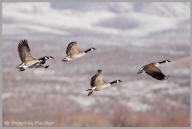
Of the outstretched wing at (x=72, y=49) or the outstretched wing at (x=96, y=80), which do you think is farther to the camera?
the outstretched wing at (x=72, y=49)

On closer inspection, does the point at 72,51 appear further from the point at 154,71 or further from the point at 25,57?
the point at 154,71

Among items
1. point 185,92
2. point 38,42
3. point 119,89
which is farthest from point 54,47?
point 185,92

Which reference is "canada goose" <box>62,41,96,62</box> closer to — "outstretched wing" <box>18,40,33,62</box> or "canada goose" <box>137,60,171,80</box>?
"outstretched wing" <box>18,40,33,62</box>

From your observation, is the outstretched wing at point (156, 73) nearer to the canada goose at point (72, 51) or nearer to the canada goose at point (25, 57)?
the canada goose at point (72, 51)

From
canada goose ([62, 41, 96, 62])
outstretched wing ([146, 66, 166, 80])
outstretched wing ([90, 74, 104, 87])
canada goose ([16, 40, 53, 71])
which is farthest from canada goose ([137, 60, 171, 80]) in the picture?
canada goose ([16, 40, 53, 71])

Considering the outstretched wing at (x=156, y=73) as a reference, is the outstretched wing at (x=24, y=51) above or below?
above

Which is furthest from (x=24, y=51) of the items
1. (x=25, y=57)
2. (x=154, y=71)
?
(x=154, y=71)

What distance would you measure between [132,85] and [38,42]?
581cm

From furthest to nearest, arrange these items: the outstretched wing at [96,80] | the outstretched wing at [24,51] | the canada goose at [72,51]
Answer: the canada goose at [72,51] < the outstretched wing at [24,51] < the outstretched wing at [96,80]

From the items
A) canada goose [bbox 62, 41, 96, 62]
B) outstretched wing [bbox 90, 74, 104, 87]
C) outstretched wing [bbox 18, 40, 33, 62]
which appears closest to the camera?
outstretched wing [bbox 90, 74, 104, 87]

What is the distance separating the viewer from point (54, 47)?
26000 mm

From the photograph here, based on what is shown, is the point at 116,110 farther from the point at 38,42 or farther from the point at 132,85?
the point at 38,42

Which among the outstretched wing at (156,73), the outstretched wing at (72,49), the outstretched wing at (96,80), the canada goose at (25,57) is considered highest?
the outstretched wing at (72,49)

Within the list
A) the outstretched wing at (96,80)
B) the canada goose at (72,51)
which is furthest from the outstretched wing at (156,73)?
the canada goose at (72,51)
